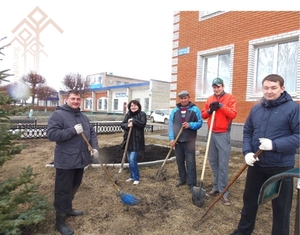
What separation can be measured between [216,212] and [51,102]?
53.2 meters

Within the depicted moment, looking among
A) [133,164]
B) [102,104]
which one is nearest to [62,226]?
[133,164]

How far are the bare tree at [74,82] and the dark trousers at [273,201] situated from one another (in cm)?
3244

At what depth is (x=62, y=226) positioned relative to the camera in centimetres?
276

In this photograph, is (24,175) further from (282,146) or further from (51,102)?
(51,102)

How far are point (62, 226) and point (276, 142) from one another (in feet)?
8.81

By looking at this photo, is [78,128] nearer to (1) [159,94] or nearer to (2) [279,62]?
(2) [279,62]

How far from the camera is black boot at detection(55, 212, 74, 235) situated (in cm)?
271

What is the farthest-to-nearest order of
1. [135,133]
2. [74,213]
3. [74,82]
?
[74,82] < [135,133] < [74,213]

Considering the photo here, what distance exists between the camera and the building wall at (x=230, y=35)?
6926mm

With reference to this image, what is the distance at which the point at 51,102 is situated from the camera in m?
50.6

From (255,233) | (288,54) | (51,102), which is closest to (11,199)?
(255,233)

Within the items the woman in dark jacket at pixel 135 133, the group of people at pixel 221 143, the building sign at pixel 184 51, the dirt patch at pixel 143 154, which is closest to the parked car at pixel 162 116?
the building sign at pixel 184 51

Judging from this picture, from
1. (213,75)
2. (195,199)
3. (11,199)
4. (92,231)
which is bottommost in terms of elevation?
(92,231)

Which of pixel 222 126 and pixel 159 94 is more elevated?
pixel 159 94
